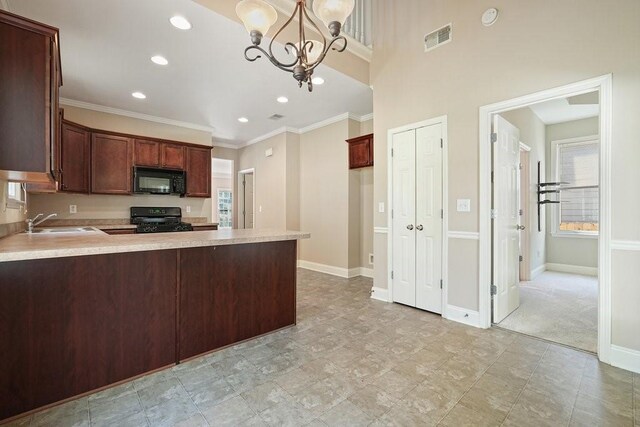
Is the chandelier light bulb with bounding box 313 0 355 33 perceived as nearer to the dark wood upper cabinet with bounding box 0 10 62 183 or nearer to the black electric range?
the dark wood upper cabinet with bounding box 0 10 62 183

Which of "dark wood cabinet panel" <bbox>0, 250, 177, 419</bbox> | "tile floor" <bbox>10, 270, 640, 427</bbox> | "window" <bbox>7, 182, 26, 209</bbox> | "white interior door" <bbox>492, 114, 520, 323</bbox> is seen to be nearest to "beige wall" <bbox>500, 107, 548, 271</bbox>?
"white interior door" <bbox>492, 114, 520, 323</bbox>

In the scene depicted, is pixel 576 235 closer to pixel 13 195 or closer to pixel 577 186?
pixel 577 186

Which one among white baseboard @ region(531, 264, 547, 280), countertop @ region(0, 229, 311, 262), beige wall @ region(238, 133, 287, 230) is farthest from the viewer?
beige wall @ region(238, 133, 287, 230)

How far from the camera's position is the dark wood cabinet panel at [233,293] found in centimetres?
220

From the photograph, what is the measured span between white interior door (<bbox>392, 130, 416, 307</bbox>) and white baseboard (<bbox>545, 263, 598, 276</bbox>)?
3.89 m

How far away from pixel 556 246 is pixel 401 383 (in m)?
5.34

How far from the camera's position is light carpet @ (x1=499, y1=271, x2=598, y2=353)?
2.64 m

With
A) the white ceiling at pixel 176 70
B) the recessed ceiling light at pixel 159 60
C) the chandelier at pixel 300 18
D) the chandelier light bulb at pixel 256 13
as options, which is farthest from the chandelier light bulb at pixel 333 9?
A: the recessed ceiling light at pixel 159 60

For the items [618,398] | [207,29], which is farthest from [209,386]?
[207,29]

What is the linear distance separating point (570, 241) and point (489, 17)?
460cm

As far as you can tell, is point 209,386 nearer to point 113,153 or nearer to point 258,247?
point 258,247

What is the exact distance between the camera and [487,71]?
282cm

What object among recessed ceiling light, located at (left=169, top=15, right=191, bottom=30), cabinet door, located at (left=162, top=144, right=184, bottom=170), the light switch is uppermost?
recessed ceiling light, located at (left=169, top=15, right=191, bottom=30)

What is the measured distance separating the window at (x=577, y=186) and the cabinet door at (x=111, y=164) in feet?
25.1
